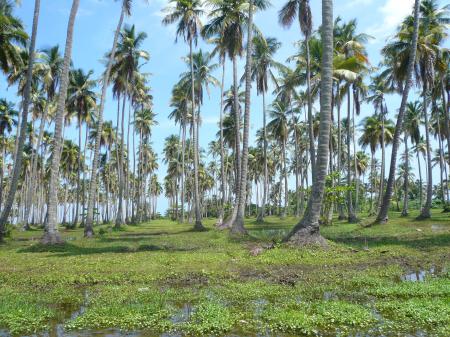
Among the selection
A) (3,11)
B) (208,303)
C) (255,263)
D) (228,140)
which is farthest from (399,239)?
(228,140)

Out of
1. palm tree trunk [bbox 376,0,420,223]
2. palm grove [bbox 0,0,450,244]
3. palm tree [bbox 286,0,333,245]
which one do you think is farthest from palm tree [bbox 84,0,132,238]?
palm tree trunk [bbox 376,0,420,223]

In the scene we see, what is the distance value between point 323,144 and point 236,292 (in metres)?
8.75

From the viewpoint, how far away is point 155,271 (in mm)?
12594

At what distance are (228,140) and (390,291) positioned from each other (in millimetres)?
42003

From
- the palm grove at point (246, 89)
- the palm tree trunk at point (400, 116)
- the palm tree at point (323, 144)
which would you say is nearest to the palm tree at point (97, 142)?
the palm grove at point (246, 89)

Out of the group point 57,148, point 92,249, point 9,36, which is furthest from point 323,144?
point 9,36

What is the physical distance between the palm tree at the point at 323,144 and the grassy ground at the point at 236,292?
94 cm

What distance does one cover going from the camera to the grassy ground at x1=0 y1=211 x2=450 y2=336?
7098 mm

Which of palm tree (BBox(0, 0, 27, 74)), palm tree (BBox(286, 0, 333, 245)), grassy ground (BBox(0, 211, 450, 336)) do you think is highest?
palm tree (BBox(0, 0, 27, 74))

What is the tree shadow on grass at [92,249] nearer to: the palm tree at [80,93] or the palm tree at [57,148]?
the palm tree at [57,148]

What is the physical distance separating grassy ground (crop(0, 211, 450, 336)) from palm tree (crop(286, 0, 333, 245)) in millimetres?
937

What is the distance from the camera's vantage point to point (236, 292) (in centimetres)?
965

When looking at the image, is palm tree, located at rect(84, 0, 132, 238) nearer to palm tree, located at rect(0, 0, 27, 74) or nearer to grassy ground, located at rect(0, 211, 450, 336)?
palm tree, located at rect(0, 0, 27, 74)

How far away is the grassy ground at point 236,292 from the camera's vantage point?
→ 7.10 m
